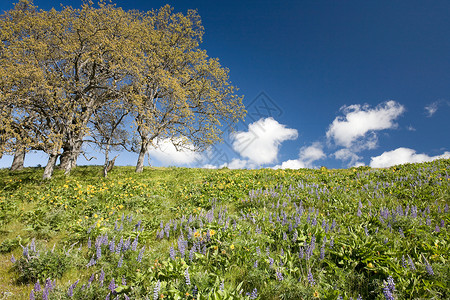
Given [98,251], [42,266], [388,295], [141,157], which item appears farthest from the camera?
[141,157]

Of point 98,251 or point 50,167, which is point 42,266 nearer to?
point 98,251

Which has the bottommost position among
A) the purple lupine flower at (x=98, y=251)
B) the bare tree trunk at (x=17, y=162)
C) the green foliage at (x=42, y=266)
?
the green foliage at (x=42, y=266)

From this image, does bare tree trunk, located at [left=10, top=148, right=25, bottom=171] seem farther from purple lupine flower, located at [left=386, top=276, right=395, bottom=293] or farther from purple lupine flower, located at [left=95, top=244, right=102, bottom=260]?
purple lupine flower, located at [left=386, top=276, right=395, bottom=293]

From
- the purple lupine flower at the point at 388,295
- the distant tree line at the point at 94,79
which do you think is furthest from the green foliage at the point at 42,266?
the distant tree line at the point at 94,79

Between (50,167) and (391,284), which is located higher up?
(50,167)

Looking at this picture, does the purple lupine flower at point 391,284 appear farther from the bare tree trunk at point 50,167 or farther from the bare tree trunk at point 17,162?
the bare tree trunk at point 17,162

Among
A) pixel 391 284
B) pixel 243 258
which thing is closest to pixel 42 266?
pixel 243 258

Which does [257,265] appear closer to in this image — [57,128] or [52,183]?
[52,183]

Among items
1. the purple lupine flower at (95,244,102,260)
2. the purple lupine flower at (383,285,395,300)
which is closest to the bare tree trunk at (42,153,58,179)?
the purple lupine flower at (95,244,102,260)

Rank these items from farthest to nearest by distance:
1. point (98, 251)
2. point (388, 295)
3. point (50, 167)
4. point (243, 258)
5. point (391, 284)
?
point (50, 167) → point (98, 251) → point (243, 258) → point (391, 284) → point (388, 295)

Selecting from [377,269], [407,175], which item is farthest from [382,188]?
[377,269]

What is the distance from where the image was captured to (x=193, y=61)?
2467cm

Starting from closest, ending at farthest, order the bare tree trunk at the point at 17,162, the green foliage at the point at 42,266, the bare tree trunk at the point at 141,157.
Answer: the green foliage at the point at 42,266 < the bare tree trunk at the point at 141,157 < the bare tree trunk at the point at 17,162

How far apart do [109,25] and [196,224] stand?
758 inches
